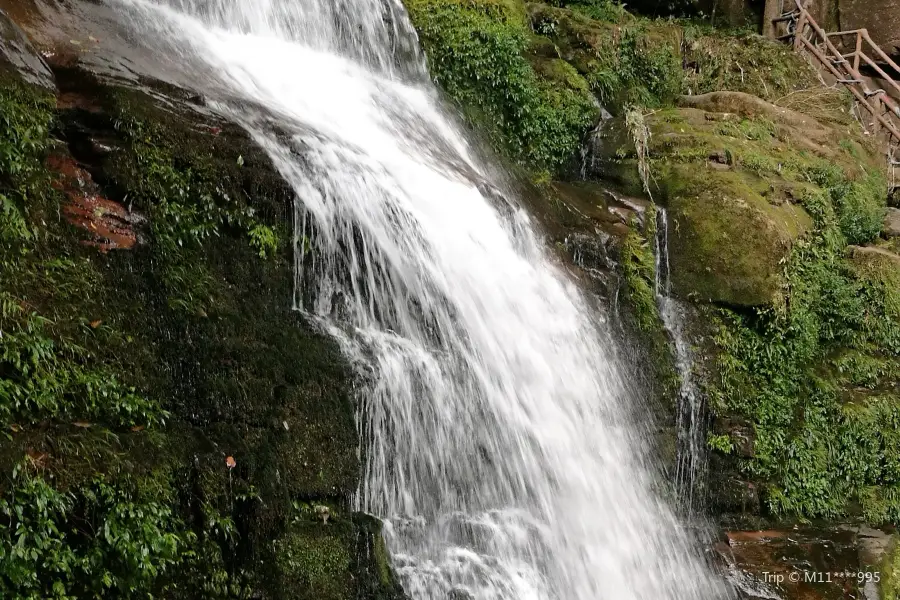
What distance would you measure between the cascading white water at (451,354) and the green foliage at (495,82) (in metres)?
2.13

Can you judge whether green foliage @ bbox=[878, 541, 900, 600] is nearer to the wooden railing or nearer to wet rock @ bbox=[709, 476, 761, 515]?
wet rock @ bbox=[709, 476, 761, 515]

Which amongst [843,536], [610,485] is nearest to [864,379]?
[843,536]

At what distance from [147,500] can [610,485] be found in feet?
15.7

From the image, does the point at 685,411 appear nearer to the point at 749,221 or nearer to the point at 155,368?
the point at 749,221

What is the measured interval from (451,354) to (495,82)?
6.44 metres

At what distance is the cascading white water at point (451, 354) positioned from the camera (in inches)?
239

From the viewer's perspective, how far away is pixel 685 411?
9.32 metres

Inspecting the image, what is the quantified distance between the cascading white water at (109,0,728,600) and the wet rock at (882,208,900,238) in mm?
6929

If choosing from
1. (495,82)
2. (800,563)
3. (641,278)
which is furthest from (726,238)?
(495,82)

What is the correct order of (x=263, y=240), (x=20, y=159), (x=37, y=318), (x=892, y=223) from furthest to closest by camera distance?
1. (x=892, y=223)
2. (x=263, y=240)
3. (x=20, y=159)
4. (x=37, y=318)

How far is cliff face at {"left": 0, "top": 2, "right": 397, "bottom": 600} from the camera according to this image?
14.3 ft

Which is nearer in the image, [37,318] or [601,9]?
[37,318]

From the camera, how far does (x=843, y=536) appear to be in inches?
361

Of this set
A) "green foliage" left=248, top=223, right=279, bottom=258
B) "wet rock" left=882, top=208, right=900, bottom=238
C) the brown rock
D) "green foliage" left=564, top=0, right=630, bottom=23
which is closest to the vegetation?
"wet rock" left=882, top=208, right=900, bottom=238
